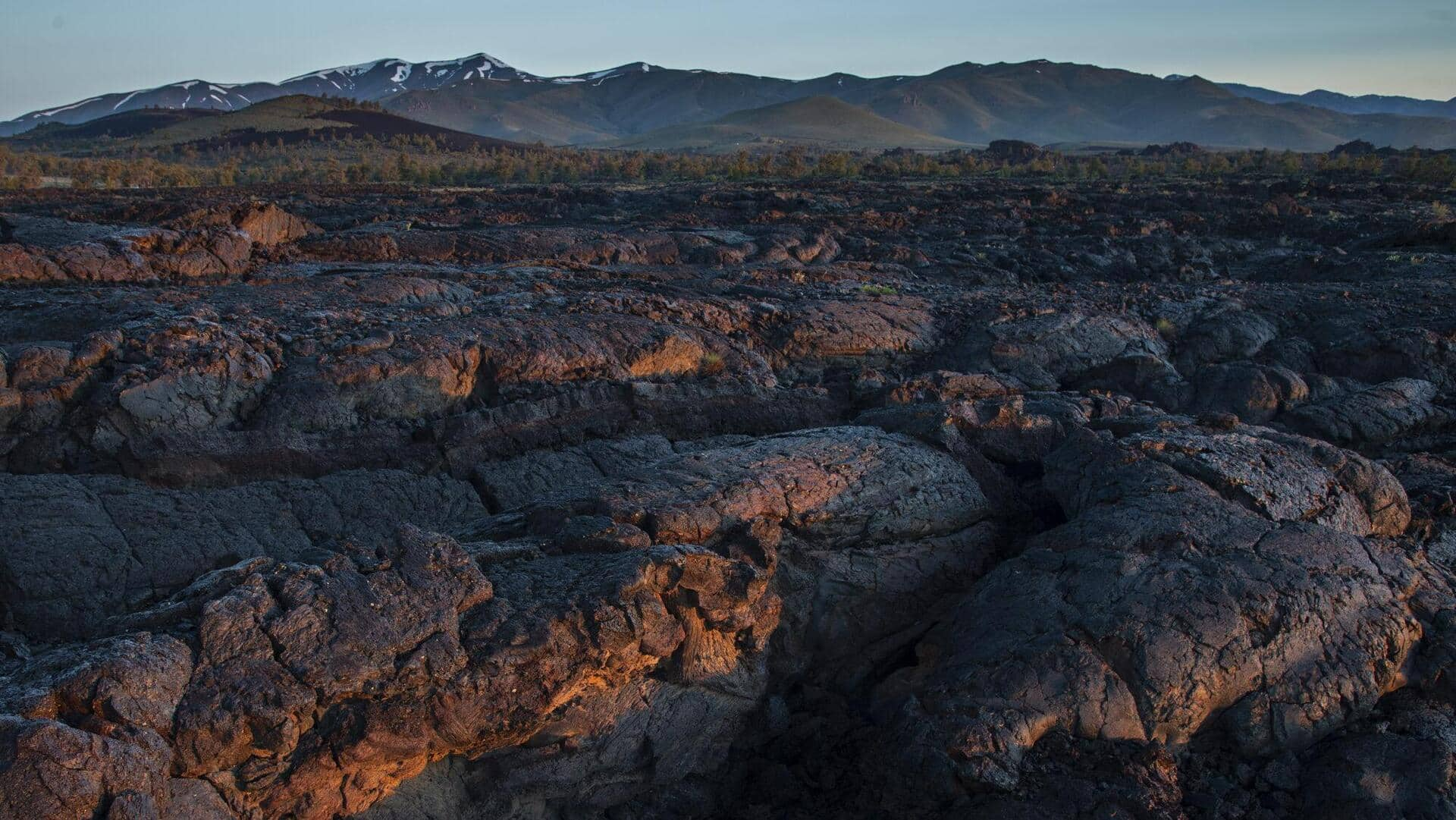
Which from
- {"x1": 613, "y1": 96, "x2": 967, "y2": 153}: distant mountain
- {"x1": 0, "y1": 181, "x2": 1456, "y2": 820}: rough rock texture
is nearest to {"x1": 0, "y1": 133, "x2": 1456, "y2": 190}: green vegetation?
{"x1": 0, "y1": 181, "x2": 1456, "y2": 820}: rough rock texture

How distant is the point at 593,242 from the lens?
18.1 metres

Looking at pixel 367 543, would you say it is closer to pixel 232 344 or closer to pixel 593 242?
pixel 232 344

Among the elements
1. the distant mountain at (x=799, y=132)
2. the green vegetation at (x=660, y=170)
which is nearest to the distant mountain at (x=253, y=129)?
the green vegetation at (x=660, y=170)

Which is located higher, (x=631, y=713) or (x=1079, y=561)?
(x=1079, y=561)

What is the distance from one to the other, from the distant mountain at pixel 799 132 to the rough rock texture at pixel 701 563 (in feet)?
321

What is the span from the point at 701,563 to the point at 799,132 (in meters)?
128

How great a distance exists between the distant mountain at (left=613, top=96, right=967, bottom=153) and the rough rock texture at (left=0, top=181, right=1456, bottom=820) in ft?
321

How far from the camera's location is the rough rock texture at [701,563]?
5004 mm

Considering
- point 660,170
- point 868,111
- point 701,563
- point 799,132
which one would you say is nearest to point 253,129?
point 660,170

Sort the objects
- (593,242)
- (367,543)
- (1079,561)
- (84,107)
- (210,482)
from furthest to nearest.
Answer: (84,107)
(593,242)
(210,482)
(367,543)
(1079,561)

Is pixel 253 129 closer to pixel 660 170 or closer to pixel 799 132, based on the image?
pixel 660 170

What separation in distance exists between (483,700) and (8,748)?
1947 mm

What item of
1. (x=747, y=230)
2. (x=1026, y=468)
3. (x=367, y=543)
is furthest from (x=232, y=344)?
(x=747, y=230)

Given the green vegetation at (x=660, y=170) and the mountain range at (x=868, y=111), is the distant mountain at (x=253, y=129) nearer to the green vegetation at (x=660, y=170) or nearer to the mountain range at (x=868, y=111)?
the green vegetation at (x=660, y=170)
